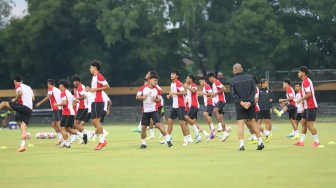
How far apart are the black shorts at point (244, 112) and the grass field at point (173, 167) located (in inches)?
34.6

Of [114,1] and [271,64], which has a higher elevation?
[114,1]

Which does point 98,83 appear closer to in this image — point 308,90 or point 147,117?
point 147,117

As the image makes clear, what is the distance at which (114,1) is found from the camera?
5812 cm

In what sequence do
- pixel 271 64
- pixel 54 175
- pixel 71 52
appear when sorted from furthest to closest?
1. pixel 71 52
2. pixel 271 64
3. pixel 54 175

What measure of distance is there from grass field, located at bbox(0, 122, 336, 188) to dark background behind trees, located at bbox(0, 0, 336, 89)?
33832mm

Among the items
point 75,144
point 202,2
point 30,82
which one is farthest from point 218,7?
point 75,144

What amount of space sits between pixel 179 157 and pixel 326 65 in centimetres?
3985

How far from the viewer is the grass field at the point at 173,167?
12891mm

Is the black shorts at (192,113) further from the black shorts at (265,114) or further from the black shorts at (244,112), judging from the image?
the black shorts at (244,112)

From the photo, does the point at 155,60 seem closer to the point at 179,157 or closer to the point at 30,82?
the point at 30,82

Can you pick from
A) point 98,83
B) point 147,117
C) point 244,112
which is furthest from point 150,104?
point 244,112

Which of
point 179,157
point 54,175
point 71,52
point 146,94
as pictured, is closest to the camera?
point 54,175

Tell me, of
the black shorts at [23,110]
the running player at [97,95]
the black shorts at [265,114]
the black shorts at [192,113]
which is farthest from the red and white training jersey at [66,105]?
the black shorts at [265,114]

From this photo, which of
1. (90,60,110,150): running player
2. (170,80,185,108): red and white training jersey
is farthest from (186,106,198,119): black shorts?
(90,60,110,150): running player
